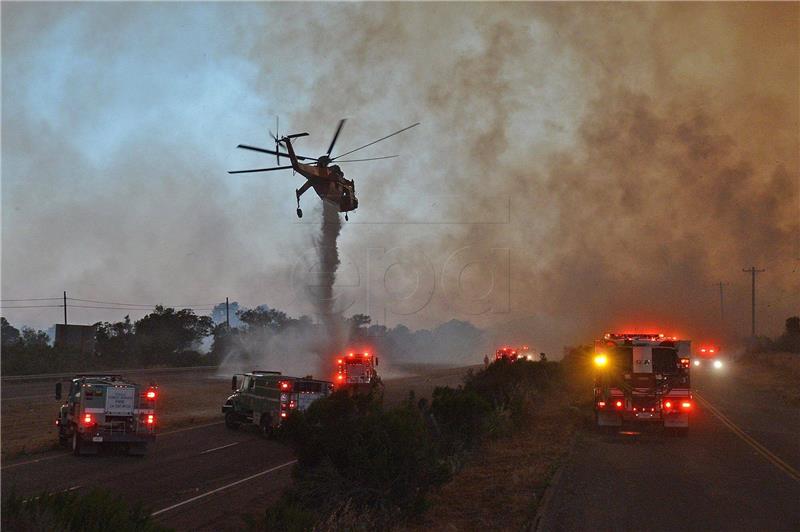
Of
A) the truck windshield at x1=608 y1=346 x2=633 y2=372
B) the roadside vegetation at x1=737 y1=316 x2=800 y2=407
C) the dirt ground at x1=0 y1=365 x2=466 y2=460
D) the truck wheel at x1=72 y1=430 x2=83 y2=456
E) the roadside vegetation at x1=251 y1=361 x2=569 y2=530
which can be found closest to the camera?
the roadside vegetation at x1=251 y1=361 x2=569 y2=530

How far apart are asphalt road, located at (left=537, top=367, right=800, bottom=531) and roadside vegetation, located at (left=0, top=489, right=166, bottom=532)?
310 inches

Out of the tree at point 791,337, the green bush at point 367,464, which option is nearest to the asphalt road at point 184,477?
the green bush at point 367,464

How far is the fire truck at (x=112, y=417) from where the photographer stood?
993 inches

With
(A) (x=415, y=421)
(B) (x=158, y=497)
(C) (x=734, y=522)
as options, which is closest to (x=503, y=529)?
(A) (x=415, y=421)

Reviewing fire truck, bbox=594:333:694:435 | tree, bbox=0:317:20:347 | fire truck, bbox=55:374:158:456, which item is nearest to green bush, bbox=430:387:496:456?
fire truck, bbox=594:333:694:435

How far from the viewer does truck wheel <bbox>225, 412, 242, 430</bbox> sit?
3428cm

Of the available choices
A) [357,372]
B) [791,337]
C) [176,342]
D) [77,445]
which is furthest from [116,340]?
[791,337]

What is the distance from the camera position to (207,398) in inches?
2186

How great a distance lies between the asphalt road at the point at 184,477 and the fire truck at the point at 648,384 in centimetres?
1250

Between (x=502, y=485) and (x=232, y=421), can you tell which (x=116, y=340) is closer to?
(x=232, y=421)

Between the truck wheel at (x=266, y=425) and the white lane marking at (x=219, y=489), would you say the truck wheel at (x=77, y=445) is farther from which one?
the truck wheel at (x=266, y=425)

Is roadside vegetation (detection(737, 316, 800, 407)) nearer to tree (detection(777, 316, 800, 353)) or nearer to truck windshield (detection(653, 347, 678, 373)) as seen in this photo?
tree (detection(777, 316, 800, 353))

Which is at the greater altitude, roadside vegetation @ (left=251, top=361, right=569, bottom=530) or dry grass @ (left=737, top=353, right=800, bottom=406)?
roadside vegetation @ (left=251, top=361, right=569, bottom=530)

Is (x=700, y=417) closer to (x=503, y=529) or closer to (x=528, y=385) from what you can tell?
(x=528, y=385)
